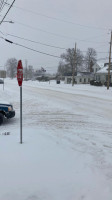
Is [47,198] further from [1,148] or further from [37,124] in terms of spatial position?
[37,124]

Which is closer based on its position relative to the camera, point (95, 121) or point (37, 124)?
point (37, 124)

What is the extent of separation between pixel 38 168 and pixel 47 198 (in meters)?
1.03

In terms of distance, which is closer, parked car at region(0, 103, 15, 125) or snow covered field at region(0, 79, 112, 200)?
snow covered field at region(0, 79, 112, 200)

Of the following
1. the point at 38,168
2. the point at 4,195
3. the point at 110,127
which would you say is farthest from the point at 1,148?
Result: the point at 110,127

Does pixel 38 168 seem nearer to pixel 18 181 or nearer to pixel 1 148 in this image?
pixel 18 181

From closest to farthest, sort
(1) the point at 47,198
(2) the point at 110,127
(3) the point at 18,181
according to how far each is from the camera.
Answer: (1) the point at 47,198
(3) the point at 18,181
(2) the point at 110,127

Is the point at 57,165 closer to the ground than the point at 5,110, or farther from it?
closer to the ground

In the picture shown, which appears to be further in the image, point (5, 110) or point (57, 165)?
point (5, 110)

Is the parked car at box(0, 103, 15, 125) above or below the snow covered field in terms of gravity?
above

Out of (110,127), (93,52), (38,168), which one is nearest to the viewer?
(38,168)

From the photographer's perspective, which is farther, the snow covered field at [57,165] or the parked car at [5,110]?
the parked car at [5,110]

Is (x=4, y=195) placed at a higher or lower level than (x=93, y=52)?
lower

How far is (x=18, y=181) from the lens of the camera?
3844mm

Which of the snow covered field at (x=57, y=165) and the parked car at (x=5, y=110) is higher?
the parked car at (x=5, y=110)
